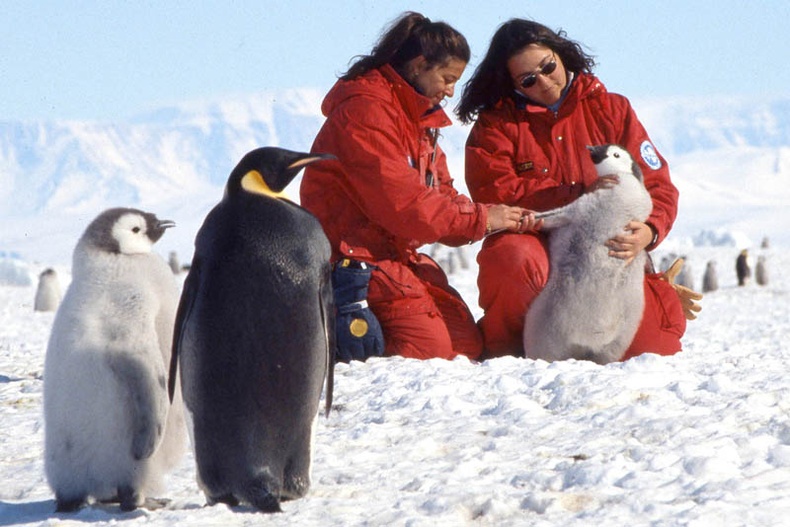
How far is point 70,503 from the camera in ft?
8.34

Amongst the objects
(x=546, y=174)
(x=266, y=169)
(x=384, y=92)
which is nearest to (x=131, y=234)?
(x=266, y=169)

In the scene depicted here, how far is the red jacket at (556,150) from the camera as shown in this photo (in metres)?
4.16

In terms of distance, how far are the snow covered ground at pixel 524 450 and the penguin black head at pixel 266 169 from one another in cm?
71

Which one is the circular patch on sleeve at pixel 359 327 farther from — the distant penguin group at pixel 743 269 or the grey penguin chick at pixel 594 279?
the distant penguin group at pixel 743 269

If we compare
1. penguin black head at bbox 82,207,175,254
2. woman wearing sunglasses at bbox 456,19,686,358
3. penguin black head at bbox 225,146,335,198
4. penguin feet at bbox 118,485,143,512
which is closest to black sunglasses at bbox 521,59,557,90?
woman wearing sunglasses at bbox 456,19,686,358

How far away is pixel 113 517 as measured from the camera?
246cm

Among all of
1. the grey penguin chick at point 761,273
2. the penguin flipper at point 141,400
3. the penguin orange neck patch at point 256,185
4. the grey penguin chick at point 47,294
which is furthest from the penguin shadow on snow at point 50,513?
the grey penguin chick at point 761,273

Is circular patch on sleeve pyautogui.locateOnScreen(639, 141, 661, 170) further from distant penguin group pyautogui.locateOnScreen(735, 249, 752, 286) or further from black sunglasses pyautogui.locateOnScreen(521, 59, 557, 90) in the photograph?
distant penguin group pyautogui.locateOnScreen(735, 249, 752, 286)

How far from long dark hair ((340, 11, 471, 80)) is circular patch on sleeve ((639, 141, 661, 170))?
2.63 feet

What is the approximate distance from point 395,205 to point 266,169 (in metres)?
1.28

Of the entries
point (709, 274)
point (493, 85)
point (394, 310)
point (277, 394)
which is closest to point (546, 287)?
point (394, 310)

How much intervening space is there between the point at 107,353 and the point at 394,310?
1.72 meters

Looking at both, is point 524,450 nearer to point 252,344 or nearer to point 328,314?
point 328,314

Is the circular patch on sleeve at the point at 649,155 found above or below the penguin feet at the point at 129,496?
above
